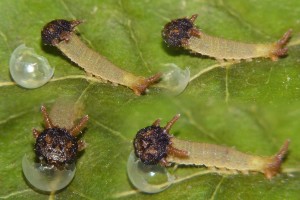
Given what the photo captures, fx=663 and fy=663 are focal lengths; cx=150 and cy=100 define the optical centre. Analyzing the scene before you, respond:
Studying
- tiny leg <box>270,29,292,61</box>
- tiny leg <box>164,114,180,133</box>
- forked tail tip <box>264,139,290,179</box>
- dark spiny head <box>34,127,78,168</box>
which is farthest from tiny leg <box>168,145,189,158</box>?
tiny leg <box>270,29,292,61</box>

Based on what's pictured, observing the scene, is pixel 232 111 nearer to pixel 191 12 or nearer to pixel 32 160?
pixel 191 12

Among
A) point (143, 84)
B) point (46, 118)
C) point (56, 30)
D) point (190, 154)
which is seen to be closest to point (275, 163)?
point (190, 154)

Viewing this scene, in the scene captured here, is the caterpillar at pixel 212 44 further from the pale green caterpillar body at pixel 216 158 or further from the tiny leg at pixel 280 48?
the pale green caterpillar body at pixel 216 158

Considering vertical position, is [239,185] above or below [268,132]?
below

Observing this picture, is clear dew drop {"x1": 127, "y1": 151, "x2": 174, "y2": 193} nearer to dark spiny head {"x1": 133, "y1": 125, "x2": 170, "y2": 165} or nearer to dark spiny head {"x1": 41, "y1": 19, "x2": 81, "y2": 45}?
dark spiny head {"x1": 133, "y1": 125, "x2": 170, "y2": 165}

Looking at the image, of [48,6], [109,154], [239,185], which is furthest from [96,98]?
[239,185]

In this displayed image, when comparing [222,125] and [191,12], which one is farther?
[191,12]

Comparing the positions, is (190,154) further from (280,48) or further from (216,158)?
(280,48)
